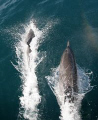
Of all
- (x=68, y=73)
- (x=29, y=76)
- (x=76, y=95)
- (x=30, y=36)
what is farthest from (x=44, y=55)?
(x=76, y=95)

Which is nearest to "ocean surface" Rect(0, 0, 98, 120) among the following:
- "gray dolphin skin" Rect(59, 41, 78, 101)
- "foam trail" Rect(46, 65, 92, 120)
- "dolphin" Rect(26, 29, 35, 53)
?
"foam trail" Rect(46, 65, 92, 120)

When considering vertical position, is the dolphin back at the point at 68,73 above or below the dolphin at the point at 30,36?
below

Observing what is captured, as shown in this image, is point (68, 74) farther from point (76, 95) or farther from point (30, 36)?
point (30, 36)

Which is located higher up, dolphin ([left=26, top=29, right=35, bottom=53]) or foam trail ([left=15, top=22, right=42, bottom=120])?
dolphin ([left=26, top=29, right=35, bottom=53])

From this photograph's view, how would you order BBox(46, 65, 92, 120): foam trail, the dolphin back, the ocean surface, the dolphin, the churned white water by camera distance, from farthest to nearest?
1. the dolphin
2. the churned white water
3. the dolphin back
4. the ocean surface
5. BBox(46, 65, 92, 120): foam trail

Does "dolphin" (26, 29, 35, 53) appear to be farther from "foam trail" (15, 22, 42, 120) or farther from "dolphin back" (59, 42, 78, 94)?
"dolphin back" (59, 42, 78, 94)

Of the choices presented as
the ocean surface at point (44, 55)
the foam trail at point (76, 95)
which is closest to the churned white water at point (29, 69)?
the ocean surface at point (44, 55)

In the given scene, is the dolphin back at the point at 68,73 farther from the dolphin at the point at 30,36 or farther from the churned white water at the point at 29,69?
the dolphin at the point at 30,36
